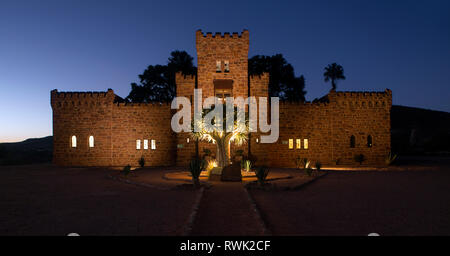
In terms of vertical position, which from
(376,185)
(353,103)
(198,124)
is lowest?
(376,185)

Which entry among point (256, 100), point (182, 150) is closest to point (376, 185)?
→ point (256, 100)

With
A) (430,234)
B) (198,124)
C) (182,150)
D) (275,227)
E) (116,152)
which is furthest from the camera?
(116,152)

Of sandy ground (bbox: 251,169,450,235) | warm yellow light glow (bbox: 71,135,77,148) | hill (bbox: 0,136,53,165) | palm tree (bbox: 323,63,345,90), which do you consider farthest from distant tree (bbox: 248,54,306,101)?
sandy ground (bbox: 251,169,450,235)

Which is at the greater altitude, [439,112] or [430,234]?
[439,112]

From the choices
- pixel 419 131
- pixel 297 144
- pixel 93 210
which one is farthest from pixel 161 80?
pixel 419 131

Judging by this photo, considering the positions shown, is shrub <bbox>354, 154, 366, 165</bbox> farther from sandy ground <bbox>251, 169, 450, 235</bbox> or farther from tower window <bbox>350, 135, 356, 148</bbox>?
sandy ground <bbox>251, 169, 450, 235</bbox>

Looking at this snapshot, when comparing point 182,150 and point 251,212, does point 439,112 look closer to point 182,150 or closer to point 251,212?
point 182,150

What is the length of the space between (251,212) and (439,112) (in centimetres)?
8638

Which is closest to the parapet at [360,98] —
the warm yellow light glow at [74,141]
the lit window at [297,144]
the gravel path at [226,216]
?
the lit window at [297,144]

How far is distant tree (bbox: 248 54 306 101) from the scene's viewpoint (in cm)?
4344

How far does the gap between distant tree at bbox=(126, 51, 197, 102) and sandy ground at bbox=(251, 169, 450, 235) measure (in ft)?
108

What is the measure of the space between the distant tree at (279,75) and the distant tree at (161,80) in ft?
28.9

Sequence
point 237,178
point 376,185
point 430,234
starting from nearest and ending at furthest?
point 430,234 < point 376,185 < point 237,178

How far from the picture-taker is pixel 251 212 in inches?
320
